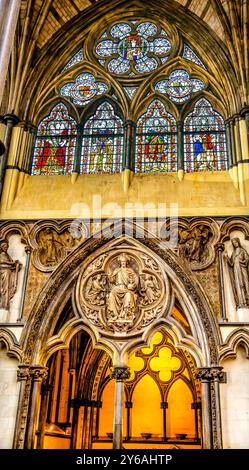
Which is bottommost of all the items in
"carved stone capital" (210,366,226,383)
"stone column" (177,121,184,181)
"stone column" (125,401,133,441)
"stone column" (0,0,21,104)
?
"carved stone capital" (210,366,226,383)

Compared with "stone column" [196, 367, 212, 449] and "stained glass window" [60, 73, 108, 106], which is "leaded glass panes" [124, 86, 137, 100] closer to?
"stained glass window" [60, 73, 108, 106]

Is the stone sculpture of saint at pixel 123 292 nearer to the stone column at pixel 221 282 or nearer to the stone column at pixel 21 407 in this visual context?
the stone column at pixel 221 282

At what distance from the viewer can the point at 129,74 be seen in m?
13.5

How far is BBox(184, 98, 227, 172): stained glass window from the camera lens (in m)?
12.2

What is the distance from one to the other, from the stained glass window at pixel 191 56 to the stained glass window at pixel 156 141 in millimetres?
1471

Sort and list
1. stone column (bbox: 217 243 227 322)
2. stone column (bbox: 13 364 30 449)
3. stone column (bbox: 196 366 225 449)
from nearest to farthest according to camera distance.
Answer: stone column (bbox: 196 366 225 449), stone column (bbox: 13 364 30 449), stone column (bbox: 217 243 227 322)

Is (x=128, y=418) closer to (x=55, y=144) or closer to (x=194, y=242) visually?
(x=194, y=242)

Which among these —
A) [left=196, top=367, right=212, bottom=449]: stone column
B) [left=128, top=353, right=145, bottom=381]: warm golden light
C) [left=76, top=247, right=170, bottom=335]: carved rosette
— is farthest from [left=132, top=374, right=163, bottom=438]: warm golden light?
[left=196, top=367, right=212, bottom=449]: stone column

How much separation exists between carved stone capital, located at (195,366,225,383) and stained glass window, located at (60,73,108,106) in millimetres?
7213

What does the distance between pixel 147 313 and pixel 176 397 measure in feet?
17.9

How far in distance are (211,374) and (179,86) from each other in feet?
23.7

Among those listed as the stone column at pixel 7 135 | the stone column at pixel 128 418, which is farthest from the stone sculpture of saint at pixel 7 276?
the stone column at pixel 128 418

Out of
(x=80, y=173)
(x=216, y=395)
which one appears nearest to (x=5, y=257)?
(x=80, y=173)
